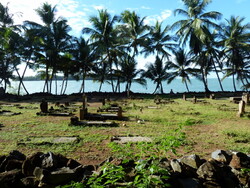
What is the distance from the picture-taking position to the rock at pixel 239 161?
10.7 ft

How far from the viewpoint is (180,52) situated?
83.4 feet

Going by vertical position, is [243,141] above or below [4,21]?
below

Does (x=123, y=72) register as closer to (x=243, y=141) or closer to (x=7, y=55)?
(x=7, y=55)

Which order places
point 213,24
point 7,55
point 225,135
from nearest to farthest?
point 225,135 → point 213,24 → point 7,55

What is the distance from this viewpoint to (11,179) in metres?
2.62

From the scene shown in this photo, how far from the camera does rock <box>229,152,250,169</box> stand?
3262 millimetres

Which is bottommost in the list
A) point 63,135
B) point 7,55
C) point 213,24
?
point 63,135

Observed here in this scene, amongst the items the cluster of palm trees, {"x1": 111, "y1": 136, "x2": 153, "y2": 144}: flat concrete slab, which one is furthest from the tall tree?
{"x1": 111, "y1": 136, "x2": 153, "y2": 144}: flat concrete slab

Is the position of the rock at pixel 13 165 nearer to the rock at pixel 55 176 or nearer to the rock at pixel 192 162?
the rock at pixel 55 176

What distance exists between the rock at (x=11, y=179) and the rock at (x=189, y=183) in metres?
2.27

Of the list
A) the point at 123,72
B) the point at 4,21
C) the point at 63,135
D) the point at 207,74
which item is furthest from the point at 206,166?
the point at 4,21

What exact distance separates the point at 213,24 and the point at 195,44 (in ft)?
9.58

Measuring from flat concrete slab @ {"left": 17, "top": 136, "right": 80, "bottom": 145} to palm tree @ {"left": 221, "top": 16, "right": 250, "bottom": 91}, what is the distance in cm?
2364

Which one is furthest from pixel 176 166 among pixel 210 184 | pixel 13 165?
pixel 13 165
